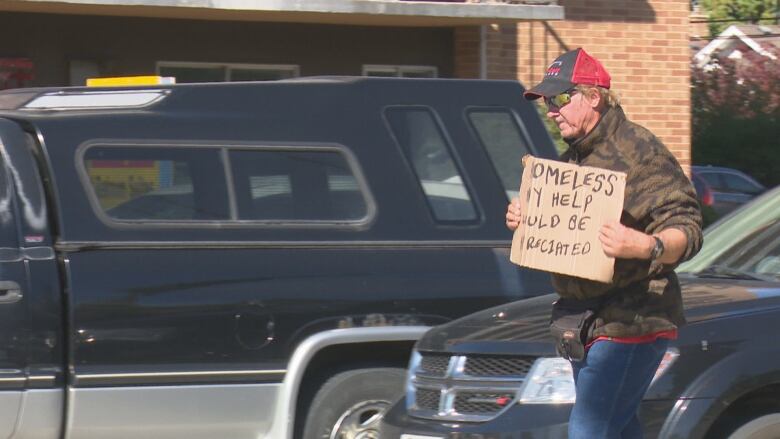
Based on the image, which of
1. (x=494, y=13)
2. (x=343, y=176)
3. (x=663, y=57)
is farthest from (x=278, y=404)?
(x=663, y=57)

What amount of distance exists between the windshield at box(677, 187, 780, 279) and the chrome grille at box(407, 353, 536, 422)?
3.92 ft

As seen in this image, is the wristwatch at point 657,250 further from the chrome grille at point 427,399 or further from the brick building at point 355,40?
the brick building at point 355,40

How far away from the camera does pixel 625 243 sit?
3863 millimetres

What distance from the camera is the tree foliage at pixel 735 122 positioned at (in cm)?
1945

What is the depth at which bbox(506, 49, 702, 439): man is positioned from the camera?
4.08m

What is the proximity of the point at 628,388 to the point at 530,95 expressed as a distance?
1036 mm

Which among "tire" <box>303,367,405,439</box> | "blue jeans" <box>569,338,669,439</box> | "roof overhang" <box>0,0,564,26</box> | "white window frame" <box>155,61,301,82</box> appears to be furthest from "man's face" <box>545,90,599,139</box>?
"white window frame" <box>155,61,301,82</box>

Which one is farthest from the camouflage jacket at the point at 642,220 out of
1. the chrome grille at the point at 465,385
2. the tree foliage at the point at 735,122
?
the tree foliage at the point at 735,122

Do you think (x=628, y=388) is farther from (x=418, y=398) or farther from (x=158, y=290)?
(x=158, y=290)

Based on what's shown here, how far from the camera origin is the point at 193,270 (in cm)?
570

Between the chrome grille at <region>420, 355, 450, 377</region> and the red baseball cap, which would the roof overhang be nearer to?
the chrome grille at <region>420, 355, 450, 377</region>

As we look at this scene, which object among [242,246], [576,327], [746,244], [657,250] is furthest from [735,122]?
[657,250]

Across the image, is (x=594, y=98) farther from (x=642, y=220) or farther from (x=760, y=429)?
(x=760, y=429)

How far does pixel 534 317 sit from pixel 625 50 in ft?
32.0
